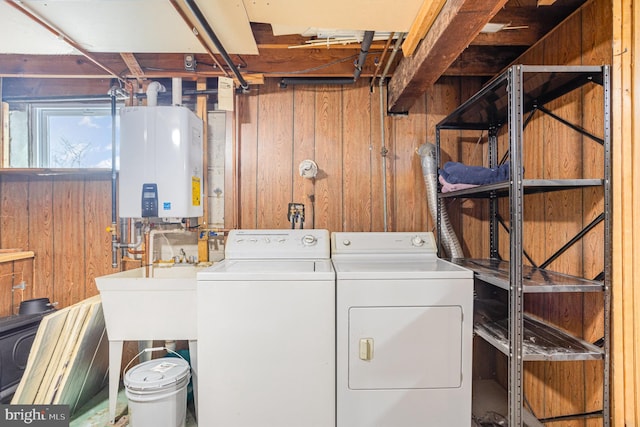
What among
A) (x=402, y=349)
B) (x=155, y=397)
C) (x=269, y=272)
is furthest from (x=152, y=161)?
(x=402, y=349)

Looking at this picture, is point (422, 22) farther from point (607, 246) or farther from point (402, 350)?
point (402, 350)

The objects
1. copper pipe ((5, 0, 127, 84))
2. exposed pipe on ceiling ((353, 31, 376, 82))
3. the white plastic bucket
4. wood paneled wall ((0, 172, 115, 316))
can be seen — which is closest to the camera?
copper pipe ((5, 0, 127, 84))

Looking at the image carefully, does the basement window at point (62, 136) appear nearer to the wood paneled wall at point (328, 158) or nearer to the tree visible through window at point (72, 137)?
the tree visible through window at point (72, 137)

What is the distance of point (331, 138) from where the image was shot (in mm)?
2389

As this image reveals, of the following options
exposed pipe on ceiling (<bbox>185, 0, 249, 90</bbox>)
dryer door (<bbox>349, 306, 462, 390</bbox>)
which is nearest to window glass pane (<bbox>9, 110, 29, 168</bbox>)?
exposed pipe on ceiling (<bbox>185, 0, 249, 90</bbox>)

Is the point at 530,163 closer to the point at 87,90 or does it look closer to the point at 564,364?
the point at 564,364

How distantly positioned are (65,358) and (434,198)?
2646 millimetres

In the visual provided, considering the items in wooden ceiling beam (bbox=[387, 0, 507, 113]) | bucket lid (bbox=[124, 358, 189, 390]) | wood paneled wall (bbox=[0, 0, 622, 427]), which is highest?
wooden ceiling beam (bbox=[387, 0, 507, 113])

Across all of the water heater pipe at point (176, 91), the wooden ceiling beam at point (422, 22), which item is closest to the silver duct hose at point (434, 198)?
the wooden ceiling beam at point (422, 22)

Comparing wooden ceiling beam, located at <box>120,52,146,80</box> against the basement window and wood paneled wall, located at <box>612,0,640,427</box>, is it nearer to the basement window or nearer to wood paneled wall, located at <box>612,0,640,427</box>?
the basement window

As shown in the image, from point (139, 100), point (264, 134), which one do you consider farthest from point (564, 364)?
point (139, 100)

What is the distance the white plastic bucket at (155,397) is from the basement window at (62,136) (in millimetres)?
1730

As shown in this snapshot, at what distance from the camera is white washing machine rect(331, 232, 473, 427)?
1556 millimetres

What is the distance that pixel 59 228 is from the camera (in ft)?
7.73
